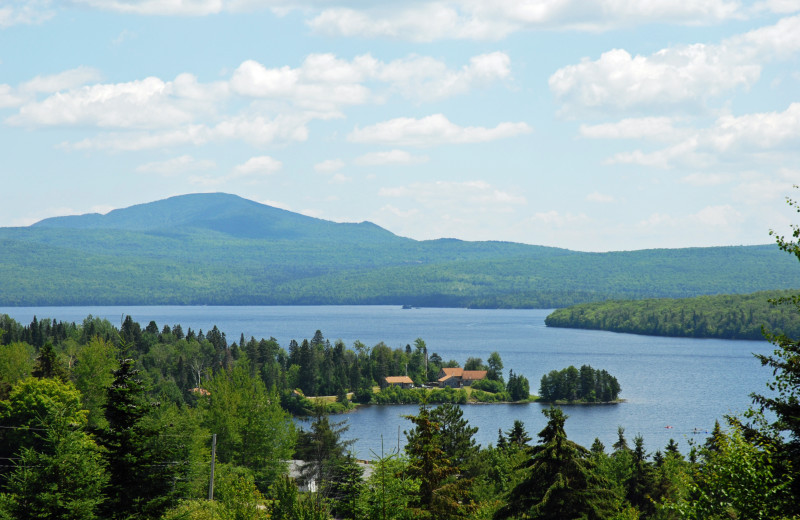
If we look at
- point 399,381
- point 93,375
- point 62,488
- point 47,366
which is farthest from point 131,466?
point 399,381

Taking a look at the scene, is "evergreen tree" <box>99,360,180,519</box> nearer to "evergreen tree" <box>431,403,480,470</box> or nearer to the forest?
the forest

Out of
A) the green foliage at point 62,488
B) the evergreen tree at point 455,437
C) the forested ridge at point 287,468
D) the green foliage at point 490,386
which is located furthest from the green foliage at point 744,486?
the green foliage at point 490,386

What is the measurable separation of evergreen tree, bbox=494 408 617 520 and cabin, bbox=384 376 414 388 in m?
119

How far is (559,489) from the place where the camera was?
2750 centimetres

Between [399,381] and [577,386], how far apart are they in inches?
1201

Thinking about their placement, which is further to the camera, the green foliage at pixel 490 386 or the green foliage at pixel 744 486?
the green foliage at pixel 490 386

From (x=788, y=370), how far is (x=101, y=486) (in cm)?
1924

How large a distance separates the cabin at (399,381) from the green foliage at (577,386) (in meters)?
23.2

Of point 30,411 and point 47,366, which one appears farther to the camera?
point 47,366

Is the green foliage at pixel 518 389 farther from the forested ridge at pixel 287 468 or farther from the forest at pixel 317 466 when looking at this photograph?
the forest at pixel 317 466

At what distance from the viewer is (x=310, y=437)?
187 ft

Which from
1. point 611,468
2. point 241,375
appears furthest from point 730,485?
point 241,375

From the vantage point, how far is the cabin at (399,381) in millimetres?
147625

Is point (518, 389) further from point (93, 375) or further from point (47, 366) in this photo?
point (47, 366)
